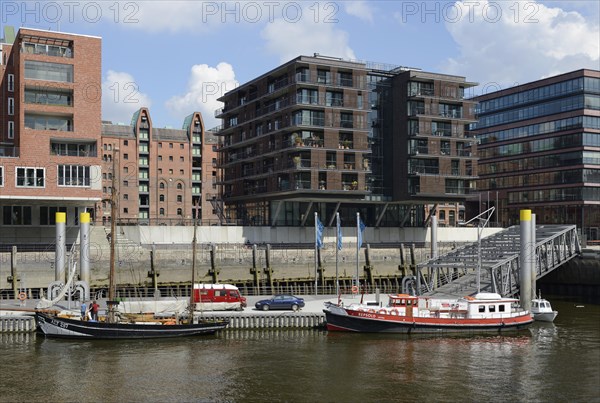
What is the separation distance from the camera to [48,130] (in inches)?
3029

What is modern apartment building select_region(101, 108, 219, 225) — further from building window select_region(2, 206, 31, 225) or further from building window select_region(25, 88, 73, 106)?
building window select_region(25, 88, 73, 106)

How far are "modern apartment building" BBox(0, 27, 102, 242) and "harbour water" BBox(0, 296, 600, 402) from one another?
2917cm

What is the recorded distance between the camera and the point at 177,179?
163625 mm

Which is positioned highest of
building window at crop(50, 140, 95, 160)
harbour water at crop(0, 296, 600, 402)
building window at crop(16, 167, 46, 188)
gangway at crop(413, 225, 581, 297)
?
building window at crop(50, 140, 95, 160)

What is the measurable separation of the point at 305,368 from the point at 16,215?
176 ft

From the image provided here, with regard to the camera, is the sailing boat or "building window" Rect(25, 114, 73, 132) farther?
"building window" Rect(25, 114, 73, 132)

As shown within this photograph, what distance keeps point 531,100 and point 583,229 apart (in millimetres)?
27719

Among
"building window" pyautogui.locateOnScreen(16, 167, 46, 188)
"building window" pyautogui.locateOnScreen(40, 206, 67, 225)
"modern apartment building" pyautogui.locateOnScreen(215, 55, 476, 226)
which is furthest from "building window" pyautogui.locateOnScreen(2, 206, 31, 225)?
"modern apartment building" pyautogui.locateOnScreen(215, 55, 476, 226)

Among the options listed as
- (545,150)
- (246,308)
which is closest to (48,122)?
(246,308)

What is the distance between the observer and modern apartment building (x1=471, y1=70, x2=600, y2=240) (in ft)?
392

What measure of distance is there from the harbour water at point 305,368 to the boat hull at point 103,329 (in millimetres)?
748

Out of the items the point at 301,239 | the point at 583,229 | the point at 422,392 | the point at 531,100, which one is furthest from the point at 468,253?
the point at 531,100

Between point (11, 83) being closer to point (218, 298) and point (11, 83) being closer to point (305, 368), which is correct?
point (218, 298)

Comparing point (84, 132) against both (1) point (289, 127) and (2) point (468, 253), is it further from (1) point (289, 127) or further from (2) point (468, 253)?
(2) point (468, 253)
